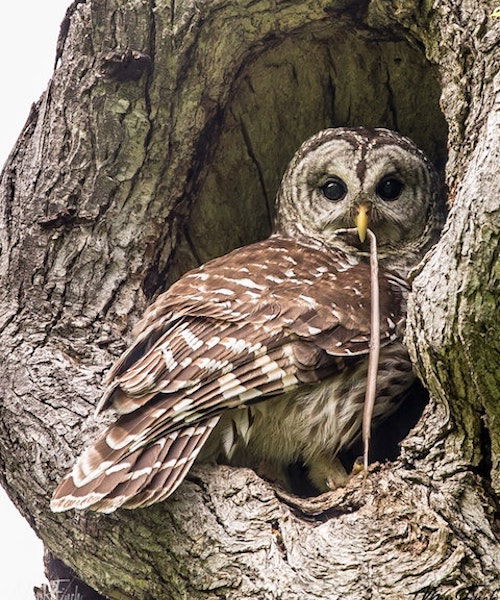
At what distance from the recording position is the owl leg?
2.85 metres

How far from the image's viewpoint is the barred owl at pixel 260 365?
235 cm

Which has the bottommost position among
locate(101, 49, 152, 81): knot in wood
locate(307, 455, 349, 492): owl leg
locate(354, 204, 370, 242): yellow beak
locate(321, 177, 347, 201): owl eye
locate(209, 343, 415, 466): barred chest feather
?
locate(307, 455, 349, 492): owl leg

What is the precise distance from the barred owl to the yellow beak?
0.01m

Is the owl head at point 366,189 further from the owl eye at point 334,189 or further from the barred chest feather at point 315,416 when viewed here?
the barred chest feather at point 315,416

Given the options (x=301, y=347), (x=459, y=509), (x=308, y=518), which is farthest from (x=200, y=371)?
(x=459, y=509)

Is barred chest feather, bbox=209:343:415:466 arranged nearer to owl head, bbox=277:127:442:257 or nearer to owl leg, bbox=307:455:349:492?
owl leg, bbox=307:455:349:492

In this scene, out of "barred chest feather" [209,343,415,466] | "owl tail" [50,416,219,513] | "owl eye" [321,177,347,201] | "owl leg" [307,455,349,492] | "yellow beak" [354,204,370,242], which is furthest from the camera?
"owl eye" [321,177,347,201]

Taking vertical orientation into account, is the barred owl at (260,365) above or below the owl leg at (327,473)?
above

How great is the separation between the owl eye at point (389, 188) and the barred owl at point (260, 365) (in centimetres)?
2

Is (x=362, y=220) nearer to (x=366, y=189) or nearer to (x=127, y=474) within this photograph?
(x=366, y=189)

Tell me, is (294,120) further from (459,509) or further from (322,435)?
(459,509)

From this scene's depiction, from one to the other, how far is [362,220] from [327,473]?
900mm

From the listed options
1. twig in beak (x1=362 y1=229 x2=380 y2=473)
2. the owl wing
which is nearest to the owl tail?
the owl wing

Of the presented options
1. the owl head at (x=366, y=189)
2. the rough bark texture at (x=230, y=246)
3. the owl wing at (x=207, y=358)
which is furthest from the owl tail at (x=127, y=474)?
the owl head at (x=366, y=189)
